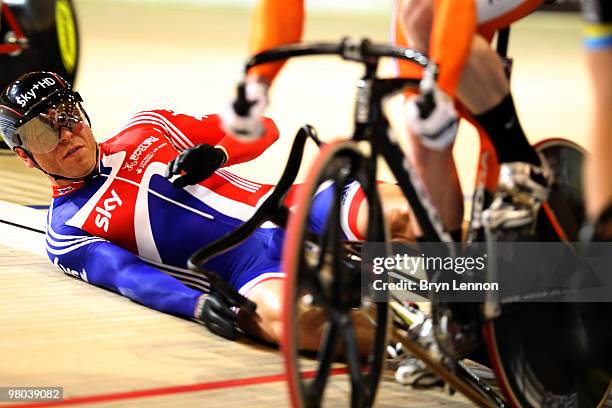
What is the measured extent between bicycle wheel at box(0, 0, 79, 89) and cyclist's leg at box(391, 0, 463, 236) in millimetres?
3919

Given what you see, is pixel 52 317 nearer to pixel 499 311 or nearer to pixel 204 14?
pixel 499 311

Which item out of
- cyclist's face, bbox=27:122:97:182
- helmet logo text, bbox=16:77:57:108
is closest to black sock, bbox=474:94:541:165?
cyclist's face, bbox=27:122:97:182

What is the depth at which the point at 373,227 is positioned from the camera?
2914 mm

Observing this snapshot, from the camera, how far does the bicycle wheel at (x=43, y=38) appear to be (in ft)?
21.8

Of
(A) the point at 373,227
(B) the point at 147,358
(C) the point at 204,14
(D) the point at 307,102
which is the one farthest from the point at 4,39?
(C) the point at 204,14

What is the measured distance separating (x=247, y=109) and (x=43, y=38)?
13.9 ft

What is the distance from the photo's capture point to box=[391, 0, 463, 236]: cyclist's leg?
9.87 ft

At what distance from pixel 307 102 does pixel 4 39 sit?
113 inches

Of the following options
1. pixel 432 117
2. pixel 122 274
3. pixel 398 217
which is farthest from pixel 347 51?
pixel 122 274

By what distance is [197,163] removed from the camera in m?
3.90

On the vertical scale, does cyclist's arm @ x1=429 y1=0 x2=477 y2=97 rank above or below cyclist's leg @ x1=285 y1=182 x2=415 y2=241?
above

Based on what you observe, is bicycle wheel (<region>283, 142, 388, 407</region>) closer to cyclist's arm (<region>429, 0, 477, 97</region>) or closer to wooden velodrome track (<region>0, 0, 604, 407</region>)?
cyclist's arm (<region>429, 0, 477, 97</region>)

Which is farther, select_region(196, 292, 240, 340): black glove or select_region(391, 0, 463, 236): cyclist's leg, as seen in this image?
select_region(196, 292, 240, 340): black glove

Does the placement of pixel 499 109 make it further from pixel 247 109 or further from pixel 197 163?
pixel 197 163
